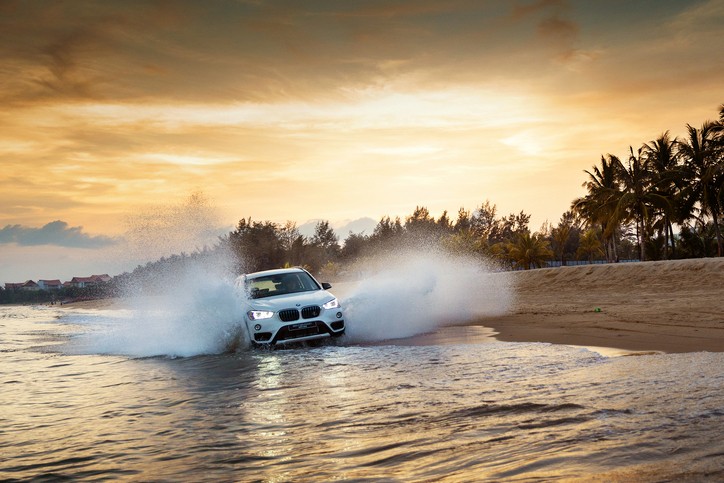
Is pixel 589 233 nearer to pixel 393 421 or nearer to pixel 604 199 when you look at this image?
pixel 604 199

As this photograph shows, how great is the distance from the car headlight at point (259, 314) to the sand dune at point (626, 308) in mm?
4545

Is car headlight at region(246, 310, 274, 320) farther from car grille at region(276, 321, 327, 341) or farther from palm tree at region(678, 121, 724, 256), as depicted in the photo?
palm tree at region(678, 121, 724, 256)

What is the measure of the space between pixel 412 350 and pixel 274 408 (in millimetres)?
4834

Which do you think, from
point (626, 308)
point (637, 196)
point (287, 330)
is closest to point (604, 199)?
point (637, 196)

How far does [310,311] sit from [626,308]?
353 inches

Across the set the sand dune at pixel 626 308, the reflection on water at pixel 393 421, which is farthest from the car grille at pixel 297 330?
the sand dune at pixel 626 308

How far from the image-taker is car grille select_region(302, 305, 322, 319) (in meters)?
13.0

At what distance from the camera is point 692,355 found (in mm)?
8578

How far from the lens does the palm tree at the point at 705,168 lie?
4409 centimetres

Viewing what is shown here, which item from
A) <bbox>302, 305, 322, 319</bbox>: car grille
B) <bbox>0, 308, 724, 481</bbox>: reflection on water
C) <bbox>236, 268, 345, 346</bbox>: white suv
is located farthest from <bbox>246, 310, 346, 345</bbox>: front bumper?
<bbox>0, 308, 724, 481</bbox>: reflection on water

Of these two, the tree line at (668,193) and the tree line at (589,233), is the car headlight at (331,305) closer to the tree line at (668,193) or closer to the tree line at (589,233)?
the tree line at (589,233)

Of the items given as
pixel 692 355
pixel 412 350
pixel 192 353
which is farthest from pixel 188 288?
pixel 692 355

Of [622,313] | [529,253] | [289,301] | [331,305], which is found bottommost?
[622,313]

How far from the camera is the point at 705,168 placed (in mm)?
45656
